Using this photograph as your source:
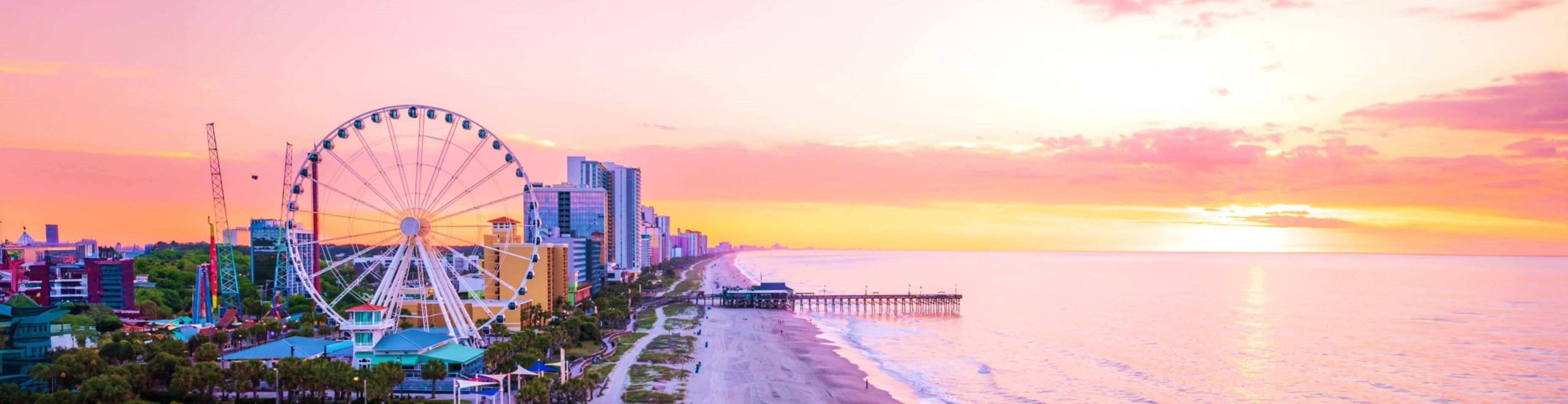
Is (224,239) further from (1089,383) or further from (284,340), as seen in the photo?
(1089,383)

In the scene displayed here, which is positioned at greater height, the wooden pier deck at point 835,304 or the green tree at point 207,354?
the green tree at point 207,354

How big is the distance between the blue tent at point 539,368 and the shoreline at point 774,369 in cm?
858

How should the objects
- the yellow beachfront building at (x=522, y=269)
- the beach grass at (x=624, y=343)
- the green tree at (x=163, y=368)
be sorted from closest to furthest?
1. the green tree at (x=163, y=368)
2. the beach grass at (x=624, y=343)
3. the yellow beachfront building at (x=522, y=269)

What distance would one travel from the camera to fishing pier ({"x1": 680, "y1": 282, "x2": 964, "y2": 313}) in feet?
459

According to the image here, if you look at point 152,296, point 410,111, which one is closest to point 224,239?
point 152,296

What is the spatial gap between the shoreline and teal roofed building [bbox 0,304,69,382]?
36.6 meters

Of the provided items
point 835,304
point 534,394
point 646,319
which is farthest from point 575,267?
point 534,394

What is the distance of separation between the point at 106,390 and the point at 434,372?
14615 millimetres

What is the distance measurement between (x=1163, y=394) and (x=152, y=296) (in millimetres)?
112530

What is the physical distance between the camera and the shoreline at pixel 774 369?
59094 mm

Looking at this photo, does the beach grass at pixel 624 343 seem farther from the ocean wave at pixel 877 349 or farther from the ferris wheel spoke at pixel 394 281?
the ocean wave at pixel 877 349

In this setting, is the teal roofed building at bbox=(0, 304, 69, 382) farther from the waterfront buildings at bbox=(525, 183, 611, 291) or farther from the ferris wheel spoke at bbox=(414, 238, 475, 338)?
the waterfront buildings at bbox=(525, 183, 611, 291)

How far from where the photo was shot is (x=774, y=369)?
7125 centimetres

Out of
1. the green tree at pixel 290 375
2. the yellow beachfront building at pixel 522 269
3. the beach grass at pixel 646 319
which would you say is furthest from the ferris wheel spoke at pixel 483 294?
the beach grass at pixel 646 319
